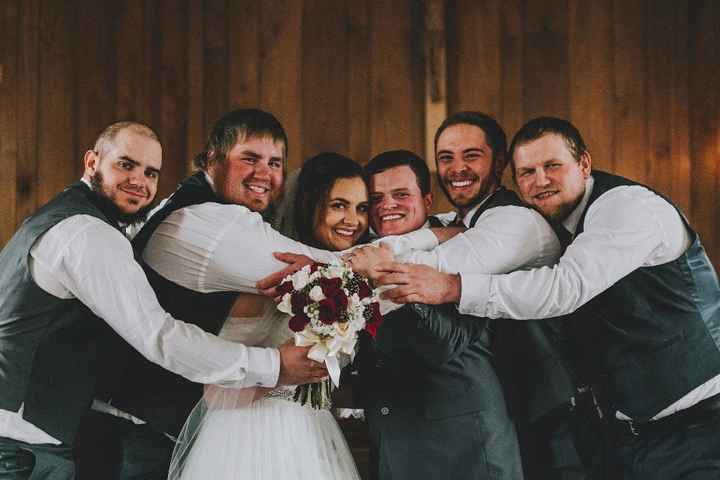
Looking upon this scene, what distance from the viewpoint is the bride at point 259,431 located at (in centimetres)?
227

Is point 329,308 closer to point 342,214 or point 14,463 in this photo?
point 342,214

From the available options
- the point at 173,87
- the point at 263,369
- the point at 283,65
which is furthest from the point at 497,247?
the point at 173,87

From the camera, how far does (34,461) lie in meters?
2.22

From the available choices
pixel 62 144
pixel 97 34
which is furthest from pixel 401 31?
pixel 62 144

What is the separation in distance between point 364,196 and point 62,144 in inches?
111

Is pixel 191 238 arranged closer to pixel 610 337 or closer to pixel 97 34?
pixel 610 337

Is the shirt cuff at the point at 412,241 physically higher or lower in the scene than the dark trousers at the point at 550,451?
higher

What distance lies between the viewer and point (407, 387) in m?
2.39

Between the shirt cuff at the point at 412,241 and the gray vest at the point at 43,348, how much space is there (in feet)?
3.27

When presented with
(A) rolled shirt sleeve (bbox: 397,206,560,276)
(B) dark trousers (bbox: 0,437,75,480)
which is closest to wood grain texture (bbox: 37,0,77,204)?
(B) dark trousers (bbox: 0,437,75,480)

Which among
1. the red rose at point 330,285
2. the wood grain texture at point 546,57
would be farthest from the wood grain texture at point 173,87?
the red rose at point 330,285

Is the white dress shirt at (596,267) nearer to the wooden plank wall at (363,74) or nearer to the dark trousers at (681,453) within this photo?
the dark trousers at (681,453)

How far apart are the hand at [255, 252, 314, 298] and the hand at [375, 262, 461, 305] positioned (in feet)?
0.86

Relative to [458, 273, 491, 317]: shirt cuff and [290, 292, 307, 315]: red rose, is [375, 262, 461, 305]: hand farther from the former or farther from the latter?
[290, 292, 307, 315]: red rose
